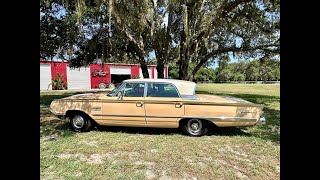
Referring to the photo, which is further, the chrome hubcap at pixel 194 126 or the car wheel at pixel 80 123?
the car wheel at pixel 80 123

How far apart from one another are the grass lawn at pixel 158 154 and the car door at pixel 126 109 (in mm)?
331

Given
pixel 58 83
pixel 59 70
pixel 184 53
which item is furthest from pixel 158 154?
pixel 59 70

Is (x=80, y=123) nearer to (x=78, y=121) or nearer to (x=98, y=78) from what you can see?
(x=78, y=121)

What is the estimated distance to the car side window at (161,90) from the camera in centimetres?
608

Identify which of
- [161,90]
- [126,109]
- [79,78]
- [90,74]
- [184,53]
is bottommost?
[126,109]

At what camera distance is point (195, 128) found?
19.6 feet

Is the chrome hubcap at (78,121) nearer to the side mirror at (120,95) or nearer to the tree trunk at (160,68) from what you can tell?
the side mirror at (120,95)

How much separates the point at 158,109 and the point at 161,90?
1.69 feet

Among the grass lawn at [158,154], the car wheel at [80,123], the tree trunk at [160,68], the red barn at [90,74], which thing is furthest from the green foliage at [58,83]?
the car wheel at [80,123]

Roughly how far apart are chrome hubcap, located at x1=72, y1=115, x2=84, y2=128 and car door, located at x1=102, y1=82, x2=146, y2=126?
591 mm

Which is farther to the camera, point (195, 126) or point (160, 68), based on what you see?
point (160, 68)

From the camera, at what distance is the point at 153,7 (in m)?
9.70


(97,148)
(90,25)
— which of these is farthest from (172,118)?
(90,25)

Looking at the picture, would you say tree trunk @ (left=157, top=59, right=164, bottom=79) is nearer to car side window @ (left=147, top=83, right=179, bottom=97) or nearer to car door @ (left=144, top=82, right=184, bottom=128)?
car side window @ (left=147, top=83, right=179, bottom=97)
